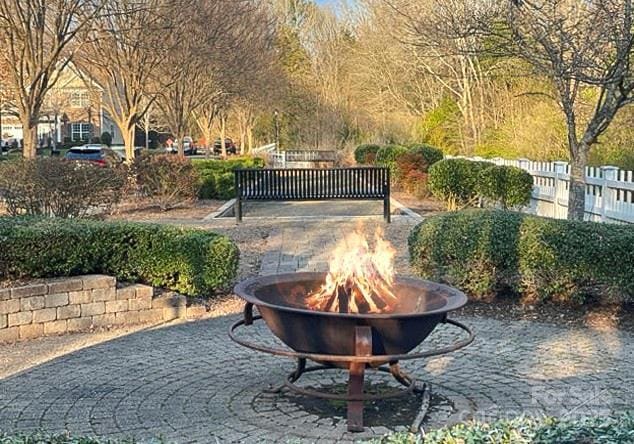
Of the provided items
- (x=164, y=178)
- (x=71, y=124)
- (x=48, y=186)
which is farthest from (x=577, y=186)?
(x=71, y=124)

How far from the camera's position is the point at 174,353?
21.8 ft

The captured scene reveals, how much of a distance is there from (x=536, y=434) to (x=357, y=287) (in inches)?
91.7

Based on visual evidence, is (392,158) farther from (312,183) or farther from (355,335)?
(355,335)

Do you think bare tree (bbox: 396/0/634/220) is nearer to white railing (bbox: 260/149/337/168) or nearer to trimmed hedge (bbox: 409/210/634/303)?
trimmed hedge (bbox: 409/210/634/303)

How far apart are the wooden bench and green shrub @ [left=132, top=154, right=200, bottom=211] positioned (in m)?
2.34

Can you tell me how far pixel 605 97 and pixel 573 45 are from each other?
1.73 metres

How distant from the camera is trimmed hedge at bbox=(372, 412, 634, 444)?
2.91m

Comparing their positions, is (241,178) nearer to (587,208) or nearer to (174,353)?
(587,208)

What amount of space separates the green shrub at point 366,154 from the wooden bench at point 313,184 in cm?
1449

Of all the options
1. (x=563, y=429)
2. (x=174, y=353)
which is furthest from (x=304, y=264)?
(x=563, y=429)

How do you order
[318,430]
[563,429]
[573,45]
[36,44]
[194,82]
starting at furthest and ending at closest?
[194,82], [36,44], [573,45], [318,430], [563,429]

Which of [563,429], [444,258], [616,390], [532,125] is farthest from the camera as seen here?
[532,125]

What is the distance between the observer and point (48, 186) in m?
12.9

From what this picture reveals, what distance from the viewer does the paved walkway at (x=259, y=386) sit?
4.84m
